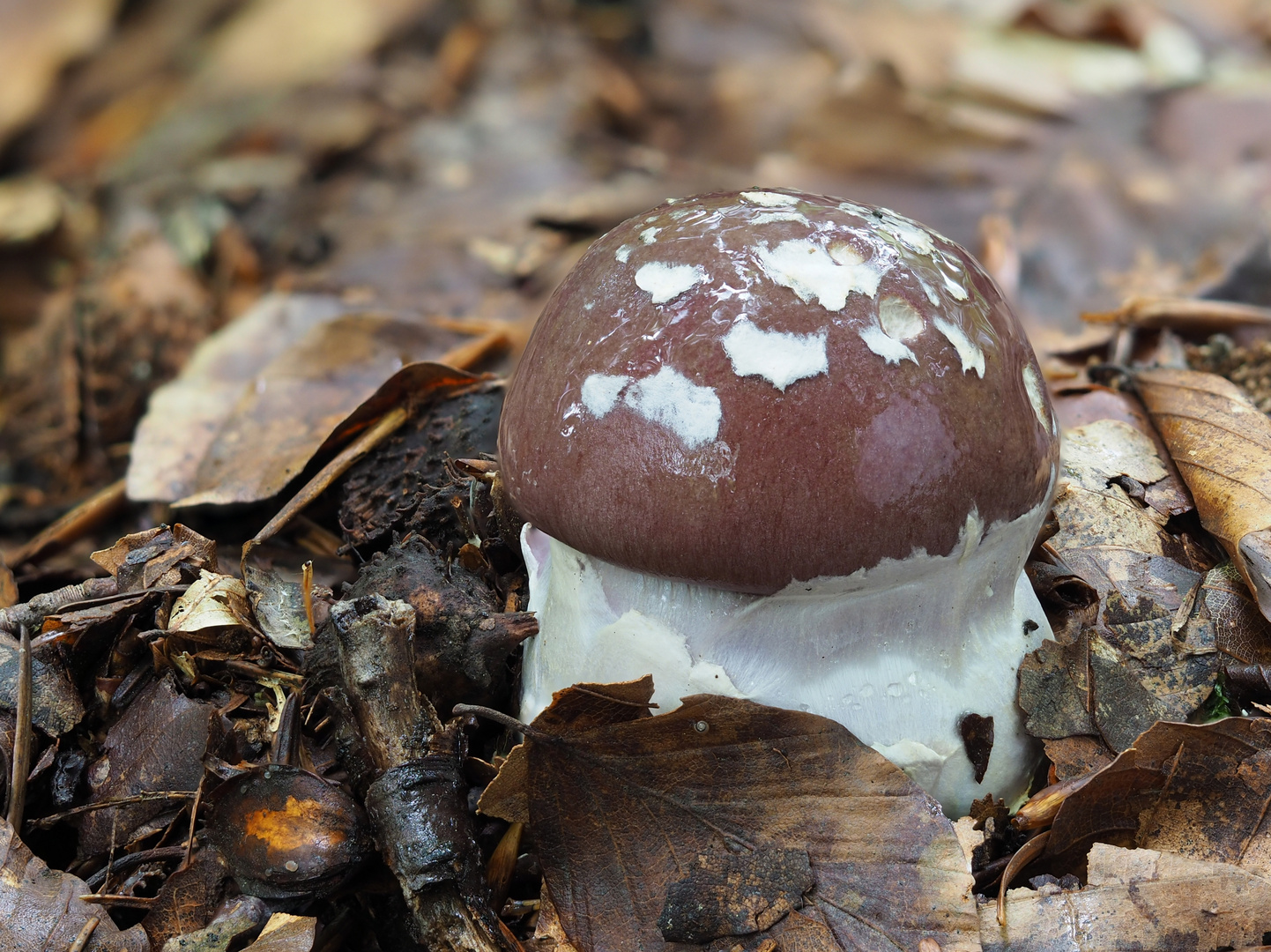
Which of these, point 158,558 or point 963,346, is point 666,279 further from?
point 158,558

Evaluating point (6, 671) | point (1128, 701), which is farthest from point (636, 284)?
point (6, 671)

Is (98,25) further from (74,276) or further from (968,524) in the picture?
(968,524)

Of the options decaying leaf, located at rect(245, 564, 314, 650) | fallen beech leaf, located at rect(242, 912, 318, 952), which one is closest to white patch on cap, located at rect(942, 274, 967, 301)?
decaying leaf, located at rect(245, 564, 314, 650)

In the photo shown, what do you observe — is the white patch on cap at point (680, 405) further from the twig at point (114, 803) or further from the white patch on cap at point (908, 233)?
the twig at point (114, 803)

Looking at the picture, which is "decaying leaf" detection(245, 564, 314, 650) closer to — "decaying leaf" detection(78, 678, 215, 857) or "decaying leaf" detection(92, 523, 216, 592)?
"decaying leaf" detection(92, 523, 216, 592)

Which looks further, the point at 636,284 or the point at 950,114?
the point at 950,114

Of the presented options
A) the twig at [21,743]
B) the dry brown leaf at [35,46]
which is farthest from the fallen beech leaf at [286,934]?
the dry brown leaf at [35,46]

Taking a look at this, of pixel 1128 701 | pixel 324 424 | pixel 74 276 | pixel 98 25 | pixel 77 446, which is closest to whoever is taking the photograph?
pixel 1128 701
